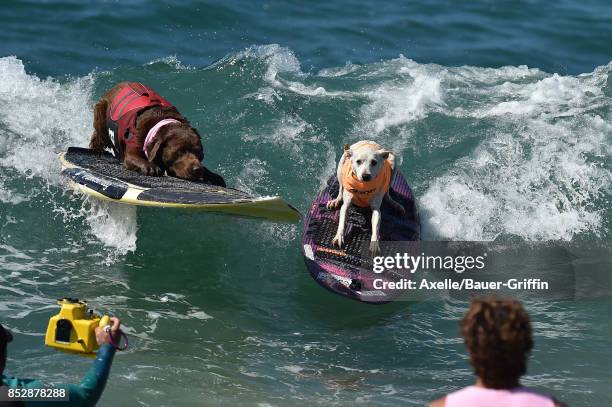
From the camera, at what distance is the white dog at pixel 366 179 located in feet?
29.3

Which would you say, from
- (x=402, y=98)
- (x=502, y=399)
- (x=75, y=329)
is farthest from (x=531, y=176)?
(x=502, y=399)

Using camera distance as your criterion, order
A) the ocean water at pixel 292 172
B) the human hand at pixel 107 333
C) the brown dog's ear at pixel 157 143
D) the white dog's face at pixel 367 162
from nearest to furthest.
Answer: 1. the human hand at pixel 107 333
2. the ocean water at pixel 292 172
3. the white dog's face at pixel 367 162
4. the brown dog's ear at pixel 157 143

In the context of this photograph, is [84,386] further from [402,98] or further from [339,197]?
[402,98]

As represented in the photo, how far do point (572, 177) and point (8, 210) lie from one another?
6.43 m

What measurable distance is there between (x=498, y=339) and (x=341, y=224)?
5.55 meters

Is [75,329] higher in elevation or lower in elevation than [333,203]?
lower

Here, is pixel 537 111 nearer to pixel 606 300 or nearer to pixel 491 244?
pixel 491 244

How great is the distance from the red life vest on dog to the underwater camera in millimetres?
5123

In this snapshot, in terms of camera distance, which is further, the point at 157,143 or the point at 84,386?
the point at 157,143

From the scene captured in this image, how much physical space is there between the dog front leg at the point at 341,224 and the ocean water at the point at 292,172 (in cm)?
52

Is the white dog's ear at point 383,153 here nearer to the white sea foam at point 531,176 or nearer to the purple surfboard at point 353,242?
the purple surfboard at point 353,242

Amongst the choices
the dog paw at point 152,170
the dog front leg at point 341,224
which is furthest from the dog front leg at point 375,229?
the dog paw at point 152,170

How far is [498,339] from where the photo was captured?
3613 mm

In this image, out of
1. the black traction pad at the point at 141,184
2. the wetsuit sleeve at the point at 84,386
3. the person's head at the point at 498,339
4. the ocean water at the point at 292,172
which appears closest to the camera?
the person's head at the point at 498,339
